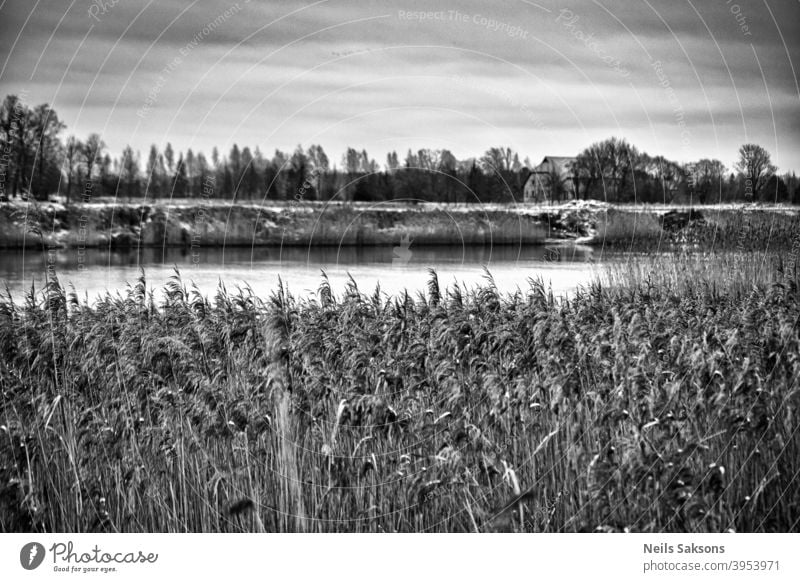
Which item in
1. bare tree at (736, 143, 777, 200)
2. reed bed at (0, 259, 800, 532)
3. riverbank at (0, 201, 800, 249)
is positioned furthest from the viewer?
riverbank at (0, 201, 800, 249)

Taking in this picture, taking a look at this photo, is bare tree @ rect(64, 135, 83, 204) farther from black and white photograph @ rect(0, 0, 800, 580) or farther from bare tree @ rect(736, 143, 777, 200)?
bare tree @ rect(736, 143, 777, 200)

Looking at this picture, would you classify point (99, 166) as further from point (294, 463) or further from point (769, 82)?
point (769, 82)

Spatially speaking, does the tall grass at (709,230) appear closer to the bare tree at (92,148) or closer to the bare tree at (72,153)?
the bare tree at (92,148)

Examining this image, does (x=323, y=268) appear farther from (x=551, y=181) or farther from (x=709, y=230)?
(x=709, y=230)

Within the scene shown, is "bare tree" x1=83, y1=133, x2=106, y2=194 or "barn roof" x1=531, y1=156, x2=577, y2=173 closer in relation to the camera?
"bare tree" x1=83, y1=133, x2=106, y2=194

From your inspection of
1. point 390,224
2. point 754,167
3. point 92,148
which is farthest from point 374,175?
point 390,224

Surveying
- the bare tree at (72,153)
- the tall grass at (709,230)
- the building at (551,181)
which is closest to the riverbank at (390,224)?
the tall grass at (709,230)
